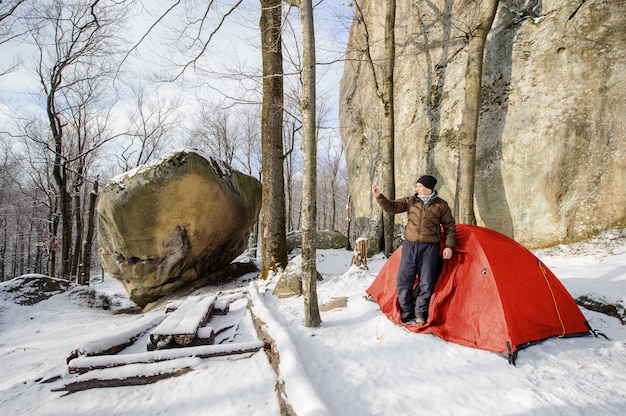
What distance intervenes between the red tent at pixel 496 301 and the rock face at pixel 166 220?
6167 millimetres

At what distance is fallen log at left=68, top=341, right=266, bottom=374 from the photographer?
2600 millimetres

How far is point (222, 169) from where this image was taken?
848 cm

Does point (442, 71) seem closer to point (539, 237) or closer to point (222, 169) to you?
point (539, 237)

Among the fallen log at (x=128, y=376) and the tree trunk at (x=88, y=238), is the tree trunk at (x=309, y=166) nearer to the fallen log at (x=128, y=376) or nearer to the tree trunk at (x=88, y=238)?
the fallen log at (x=128, y=376)

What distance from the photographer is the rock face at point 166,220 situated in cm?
723

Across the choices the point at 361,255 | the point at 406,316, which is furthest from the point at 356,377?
the point at 361,255

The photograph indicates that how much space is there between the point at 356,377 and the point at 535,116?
7.21m

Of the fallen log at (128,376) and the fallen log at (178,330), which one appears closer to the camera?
the fallen log at (128,376)

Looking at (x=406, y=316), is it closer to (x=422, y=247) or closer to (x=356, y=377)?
(x=422, y=247)

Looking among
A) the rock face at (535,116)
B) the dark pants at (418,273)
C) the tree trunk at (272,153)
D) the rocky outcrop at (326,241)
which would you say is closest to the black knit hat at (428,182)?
the dark pants at (418,273)

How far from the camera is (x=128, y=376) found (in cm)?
249

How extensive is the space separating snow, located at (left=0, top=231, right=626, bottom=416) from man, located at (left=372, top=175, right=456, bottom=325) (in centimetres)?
38

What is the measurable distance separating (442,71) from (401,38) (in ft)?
8.42

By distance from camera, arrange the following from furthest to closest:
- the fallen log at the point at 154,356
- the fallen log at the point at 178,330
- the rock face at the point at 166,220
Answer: the rock face at the point at 166,220 → the fallen log at the point at 178,330 → the fallen log at the point at 154,356
